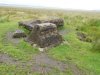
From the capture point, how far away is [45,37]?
19.9m

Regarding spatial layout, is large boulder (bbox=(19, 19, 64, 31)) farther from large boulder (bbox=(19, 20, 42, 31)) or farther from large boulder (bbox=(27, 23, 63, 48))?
large boulder (bbox=(27, 23, 63, 48))

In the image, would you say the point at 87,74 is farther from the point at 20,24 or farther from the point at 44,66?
the point at 20,24

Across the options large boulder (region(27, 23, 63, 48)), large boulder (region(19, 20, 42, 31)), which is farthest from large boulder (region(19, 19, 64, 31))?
large boulder (region(27, 23, 63, 48))

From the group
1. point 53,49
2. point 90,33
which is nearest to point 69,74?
point 53,49

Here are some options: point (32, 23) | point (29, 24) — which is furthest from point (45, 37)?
point (32, 23)

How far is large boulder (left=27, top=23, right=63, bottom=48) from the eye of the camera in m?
19.6

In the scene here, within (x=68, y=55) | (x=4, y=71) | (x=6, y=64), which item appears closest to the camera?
(x=4, y=71)

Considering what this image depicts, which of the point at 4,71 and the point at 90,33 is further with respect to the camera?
the point at 90,33

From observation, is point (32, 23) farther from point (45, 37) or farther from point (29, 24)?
point (45, 37)

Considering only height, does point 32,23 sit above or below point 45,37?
below

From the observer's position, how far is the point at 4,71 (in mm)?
15266

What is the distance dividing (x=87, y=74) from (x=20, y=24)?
11.8m

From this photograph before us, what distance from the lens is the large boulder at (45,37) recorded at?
19609 mm

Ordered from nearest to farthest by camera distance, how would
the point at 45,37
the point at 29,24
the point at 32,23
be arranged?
the point at 45,37
the point at 29,24
the point at 32,23
